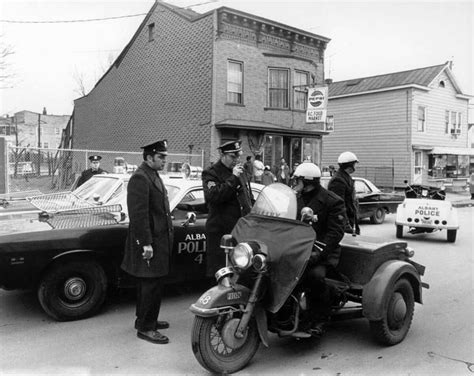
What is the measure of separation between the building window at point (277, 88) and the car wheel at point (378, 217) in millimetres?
8015

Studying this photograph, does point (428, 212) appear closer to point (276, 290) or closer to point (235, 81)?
point (276, 290)

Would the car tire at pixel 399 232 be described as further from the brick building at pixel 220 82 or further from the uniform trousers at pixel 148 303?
the brick building at pixel 220 82

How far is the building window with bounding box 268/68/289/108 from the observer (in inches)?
775

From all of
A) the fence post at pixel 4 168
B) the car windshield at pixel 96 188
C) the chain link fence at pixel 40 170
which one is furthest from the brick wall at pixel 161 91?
the car windshield at pixel 96 188

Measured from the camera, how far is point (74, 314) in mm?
4973

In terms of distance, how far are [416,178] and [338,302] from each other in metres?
24.9

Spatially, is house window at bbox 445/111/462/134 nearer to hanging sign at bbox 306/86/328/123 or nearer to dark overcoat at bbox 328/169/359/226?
hanging sign at bbox 306/86/328/123

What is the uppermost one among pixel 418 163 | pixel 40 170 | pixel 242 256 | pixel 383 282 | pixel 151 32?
pixel 151 32

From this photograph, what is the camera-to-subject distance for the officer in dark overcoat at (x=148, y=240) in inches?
169

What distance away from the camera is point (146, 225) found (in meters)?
4.28

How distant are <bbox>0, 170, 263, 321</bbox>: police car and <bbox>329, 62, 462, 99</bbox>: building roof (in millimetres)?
23903

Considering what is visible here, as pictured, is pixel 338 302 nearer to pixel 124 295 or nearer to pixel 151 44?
pixel 124 295

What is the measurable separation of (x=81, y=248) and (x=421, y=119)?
1037 inches

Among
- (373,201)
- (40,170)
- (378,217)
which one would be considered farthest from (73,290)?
(40,170)
